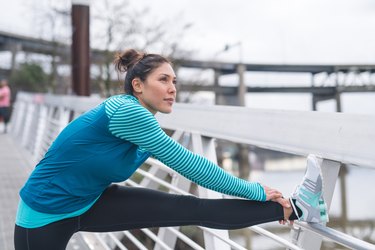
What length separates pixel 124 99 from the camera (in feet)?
5.58

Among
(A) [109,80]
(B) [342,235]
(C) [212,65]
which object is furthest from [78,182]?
(C) [212,65]

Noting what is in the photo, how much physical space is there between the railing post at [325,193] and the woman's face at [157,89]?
0.65m

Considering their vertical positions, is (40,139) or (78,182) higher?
(78,182)

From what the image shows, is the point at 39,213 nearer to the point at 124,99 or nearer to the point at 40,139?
the point at 124,99

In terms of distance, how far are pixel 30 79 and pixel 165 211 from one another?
30.2m

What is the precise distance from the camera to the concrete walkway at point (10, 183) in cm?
351

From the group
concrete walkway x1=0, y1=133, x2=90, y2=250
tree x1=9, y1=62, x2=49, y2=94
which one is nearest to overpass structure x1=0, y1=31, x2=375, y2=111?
tree x1=9, y1=62, x2=49, y2=94

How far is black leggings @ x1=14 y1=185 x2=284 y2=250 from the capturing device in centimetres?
174

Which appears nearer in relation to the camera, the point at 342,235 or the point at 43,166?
the point at 342,235

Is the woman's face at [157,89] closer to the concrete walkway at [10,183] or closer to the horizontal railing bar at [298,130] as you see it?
the horizontal railing bar at [298,130]

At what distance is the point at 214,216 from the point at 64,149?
0.62 meters

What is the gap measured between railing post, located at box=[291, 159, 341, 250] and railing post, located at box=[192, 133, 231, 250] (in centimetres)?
59

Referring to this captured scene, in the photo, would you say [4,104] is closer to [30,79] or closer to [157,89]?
[157,89]

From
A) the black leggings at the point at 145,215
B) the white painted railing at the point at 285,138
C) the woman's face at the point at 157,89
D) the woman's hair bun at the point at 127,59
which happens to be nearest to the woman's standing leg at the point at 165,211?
the black leggings at the point at 145,215
